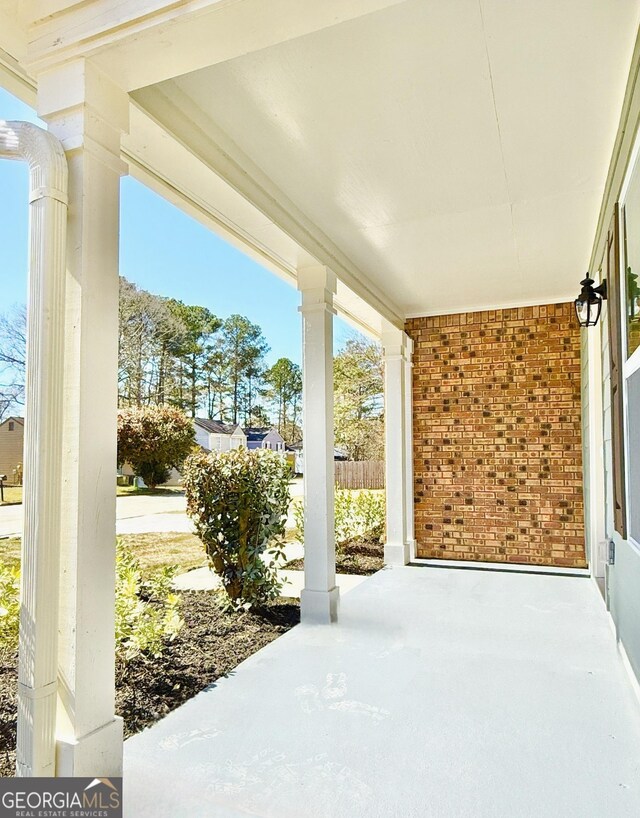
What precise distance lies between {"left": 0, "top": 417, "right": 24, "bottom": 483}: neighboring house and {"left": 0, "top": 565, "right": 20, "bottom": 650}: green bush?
456 mm

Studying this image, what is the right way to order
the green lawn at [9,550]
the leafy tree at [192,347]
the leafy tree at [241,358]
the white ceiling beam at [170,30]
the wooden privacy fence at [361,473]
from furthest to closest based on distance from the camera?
the wooden privacy fence at [361,473], the leafy tree at [241,358], the leafy tree at [192,347], the green lawn at [9,550], the white ceiling beam at [170,30]

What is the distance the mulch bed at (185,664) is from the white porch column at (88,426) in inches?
21.6

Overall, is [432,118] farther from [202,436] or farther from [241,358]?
[241,358]

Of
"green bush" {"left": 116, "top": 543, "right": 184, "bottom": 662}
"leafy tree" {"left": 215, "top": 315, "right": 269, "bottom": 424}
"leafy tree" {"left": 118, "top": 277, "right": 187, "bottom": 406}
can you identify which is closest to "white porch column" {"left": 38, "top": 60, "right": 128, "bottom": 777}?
"green bush" {"left": 116, "top": 543, "right": 184, "bottom": 662}

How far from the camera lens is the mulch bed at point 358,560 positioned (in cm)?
587

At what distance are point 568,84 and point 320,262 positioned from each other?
1.98 m

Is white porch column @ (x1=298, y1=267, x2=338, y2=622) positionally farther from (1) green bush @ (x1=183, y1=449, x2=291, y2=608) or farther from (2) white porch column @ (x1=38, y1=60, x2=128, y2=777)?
(2) white porch column @ (x1=38, y1=60, x2=128, y2=777)

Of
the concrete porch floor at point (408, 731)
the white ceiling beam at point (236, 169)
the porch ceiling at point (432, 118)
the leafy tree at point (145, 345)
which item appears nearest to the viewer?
the concrete porch floor at point (408, 731)

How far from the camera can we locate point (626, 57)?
2.26 metres

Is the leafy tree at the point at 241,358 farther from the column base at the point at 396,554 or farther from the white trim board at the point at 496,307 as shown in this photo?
the column base at the point at 396,554

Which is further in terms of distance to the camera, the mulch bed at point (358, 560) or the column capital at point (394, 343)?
the column capital at point (394, 343)

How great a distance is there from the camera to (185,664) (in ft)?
10.4

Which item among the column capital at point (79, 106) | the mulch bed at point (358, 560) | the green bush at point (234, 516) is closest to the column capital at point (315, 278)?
the green bush at point (234, 516)

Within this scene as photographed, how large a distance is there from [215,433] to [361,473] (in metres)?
3.57
